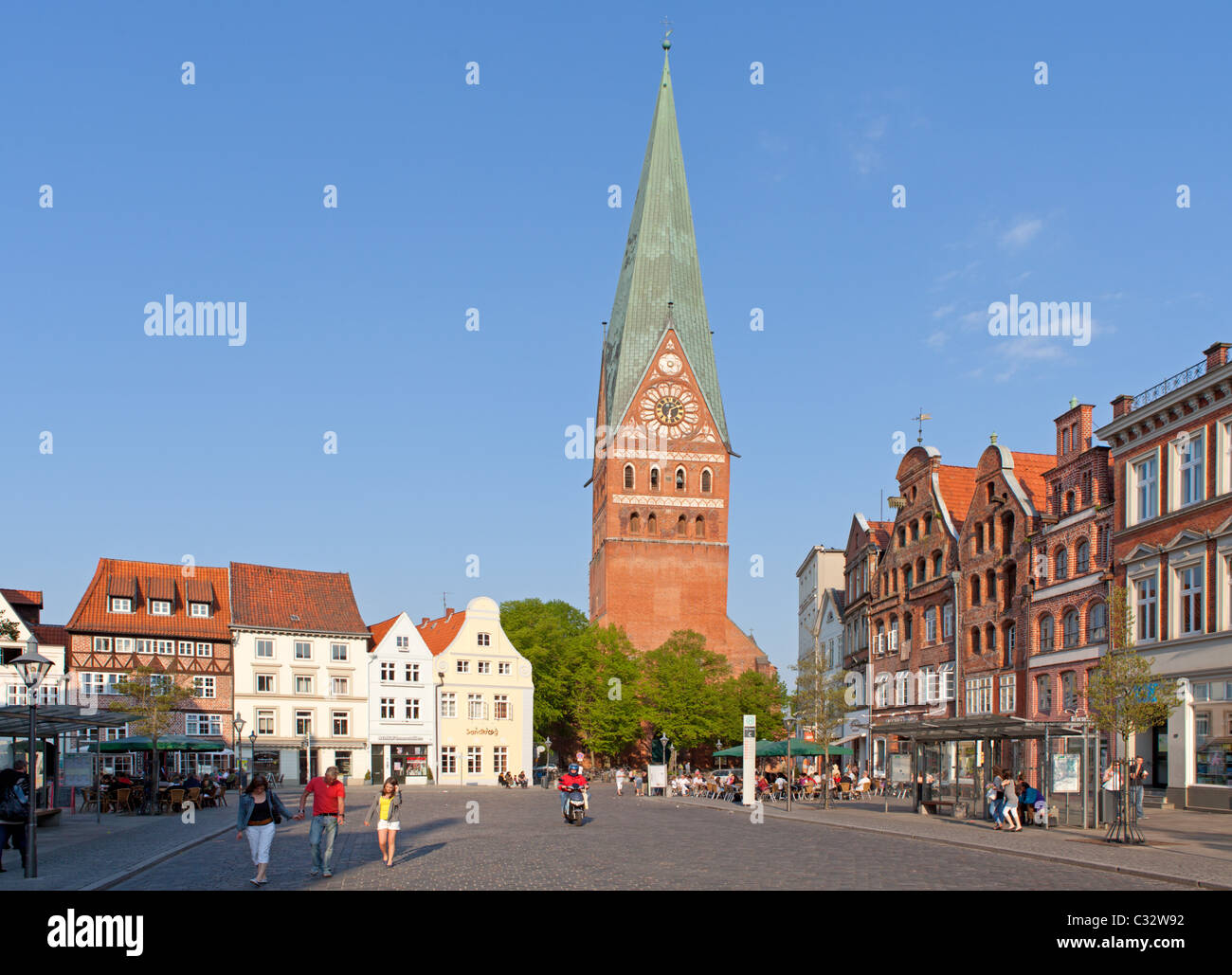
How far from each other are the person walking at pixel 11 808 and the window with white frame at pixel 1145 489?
1304 inches

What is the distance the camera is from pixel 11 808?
21.1 m

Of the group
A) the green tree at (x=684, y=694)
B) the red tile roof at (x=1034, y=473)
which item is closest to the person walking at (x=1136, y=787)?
the red tile roof at (x=1034, y=473)

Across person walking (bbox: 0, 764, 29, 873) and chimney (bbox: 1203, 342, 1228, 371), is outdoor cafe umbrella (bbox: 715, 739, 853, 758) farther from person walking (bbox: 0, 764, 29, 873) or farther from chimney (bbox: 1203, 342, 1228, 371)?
person walking (bbox: 0, 764, 29, 873)

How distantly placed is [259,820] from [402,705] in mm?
63088

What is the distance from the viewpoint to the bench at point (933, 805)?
3831cm

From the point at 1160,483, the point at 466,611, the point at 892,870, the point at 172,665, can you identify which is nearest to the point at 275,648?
the point at 172,665

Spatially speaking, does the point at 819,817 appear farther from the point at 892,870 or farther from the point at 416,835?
the point at 892,870

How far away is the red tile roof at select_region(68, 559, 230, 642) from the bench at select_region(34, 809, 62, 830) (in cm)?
3974

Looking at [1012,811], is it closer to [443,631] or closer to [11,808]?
[11,808]

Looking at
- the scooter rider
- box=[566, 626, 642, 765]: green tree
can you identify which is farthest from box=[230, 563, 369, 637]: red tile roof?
the scooter rider

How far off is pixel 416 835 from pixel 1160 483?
24.9 m

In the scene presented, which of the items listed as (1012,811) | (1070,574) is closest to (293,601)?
(1070,574)

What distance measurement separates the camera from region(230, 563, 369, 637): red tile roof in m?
78.6
